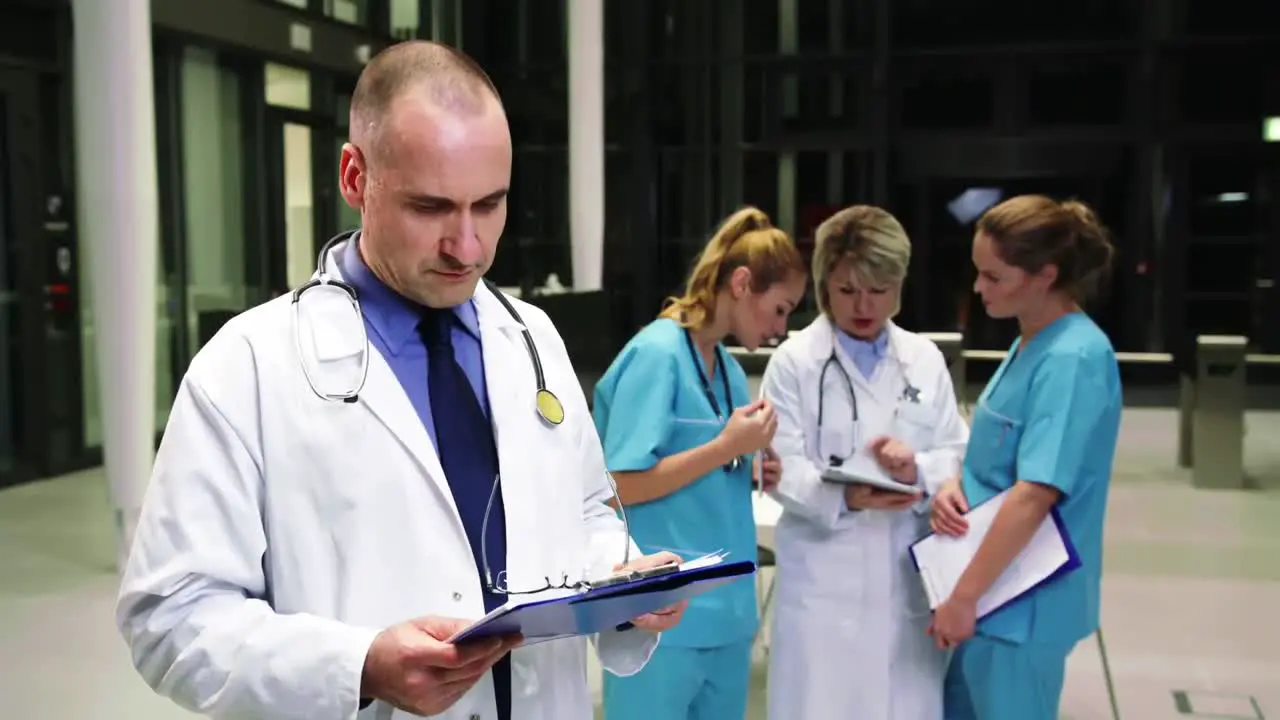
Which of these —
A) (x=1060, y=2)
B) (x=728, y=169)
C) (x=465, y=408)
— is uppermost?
(x=1060, y=2)

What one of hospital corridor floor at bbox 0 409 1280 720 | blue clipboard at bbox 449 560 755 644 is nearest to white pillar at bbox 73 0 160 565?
hospital corridor floor at bbox 0 409 1280 720

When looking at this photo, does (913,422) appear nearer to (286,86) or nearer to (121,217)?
(121,217)

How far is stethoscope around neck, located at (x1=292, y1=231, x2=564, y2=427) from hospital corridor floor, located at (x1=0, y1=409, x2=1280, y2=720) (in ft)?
7.60

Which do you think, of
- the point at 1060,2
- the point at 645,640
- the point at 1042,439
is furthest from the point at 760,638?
the point at 1060,2

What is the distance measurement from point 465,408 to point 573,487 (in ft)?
0.57

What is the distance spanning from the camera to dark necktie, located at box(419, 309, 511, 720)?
118 cm

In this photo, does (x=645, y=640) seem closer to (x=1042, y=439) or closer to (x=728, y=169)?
(x=1042, y=439)

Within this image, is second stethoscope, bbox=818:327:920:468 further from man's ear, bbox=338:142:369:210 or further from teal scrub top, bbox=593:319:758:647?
man's ear, bbox=338:142:369:210

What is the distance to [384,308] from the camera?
1220 mm

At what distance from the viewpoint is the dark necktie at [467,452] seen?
3.87 ft

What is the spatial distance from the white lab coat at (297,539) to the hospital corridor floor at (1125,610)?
235 centimetres

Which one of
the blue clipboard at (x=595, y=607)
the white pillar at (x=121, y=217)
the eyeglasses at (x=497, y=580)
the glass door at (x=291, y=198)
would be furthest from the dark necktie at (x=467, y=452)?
the glass door at (x=291, y=198)

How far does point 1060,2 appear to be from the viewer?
1110 cm

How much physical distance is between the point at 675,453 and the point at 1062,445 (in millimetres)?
794
